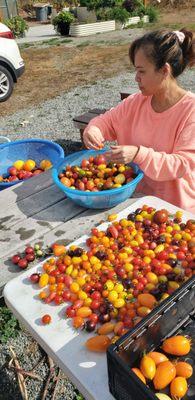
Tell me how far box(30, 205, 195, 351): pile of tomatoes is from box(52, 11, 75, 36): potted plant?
1431cm

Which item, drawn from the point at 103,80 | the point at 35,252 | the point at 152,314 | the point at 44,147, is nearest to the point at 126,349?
the point at 152,314

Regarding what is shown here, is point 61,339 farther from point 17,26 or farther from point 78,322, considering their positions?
point 17,26

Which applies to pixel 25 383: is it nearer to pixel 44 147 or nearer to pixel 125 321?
pixel 125 321

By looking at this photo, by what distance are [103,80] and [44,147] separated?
5646 millimetres

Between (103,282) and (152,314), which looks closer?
(152,314)

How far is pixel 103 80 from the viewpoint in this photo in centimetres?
874

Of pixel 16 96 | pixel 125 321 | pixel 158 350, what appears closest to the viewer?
pixel 158 350

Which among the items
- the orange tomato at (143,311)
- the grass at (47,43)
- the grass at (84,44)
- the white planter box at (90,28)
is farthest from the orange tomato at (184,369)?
the white planter box at (90,28)

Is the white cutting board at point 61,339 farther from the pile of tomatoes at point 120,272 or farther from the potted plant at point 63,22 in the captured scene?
the potted plant at point 63,22

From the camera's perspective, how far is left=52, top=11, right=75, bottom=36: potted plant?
14.3 metres

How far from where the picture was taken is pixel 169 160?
2070mm

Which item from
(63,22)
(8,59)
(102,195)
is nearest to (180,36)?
(102,195)

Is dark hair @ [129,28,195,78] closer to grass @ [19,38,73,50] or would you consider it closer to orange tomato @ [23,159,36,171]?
orange tomato @ [23,159,36,171]

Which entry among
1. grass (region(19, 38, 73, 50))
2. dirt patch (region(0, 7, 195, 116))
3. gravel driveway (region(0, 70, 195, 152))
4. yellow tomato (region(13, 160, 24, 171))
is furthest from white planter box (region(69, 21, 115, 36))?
yellow tomato (region(13, 160, 24, 171))
